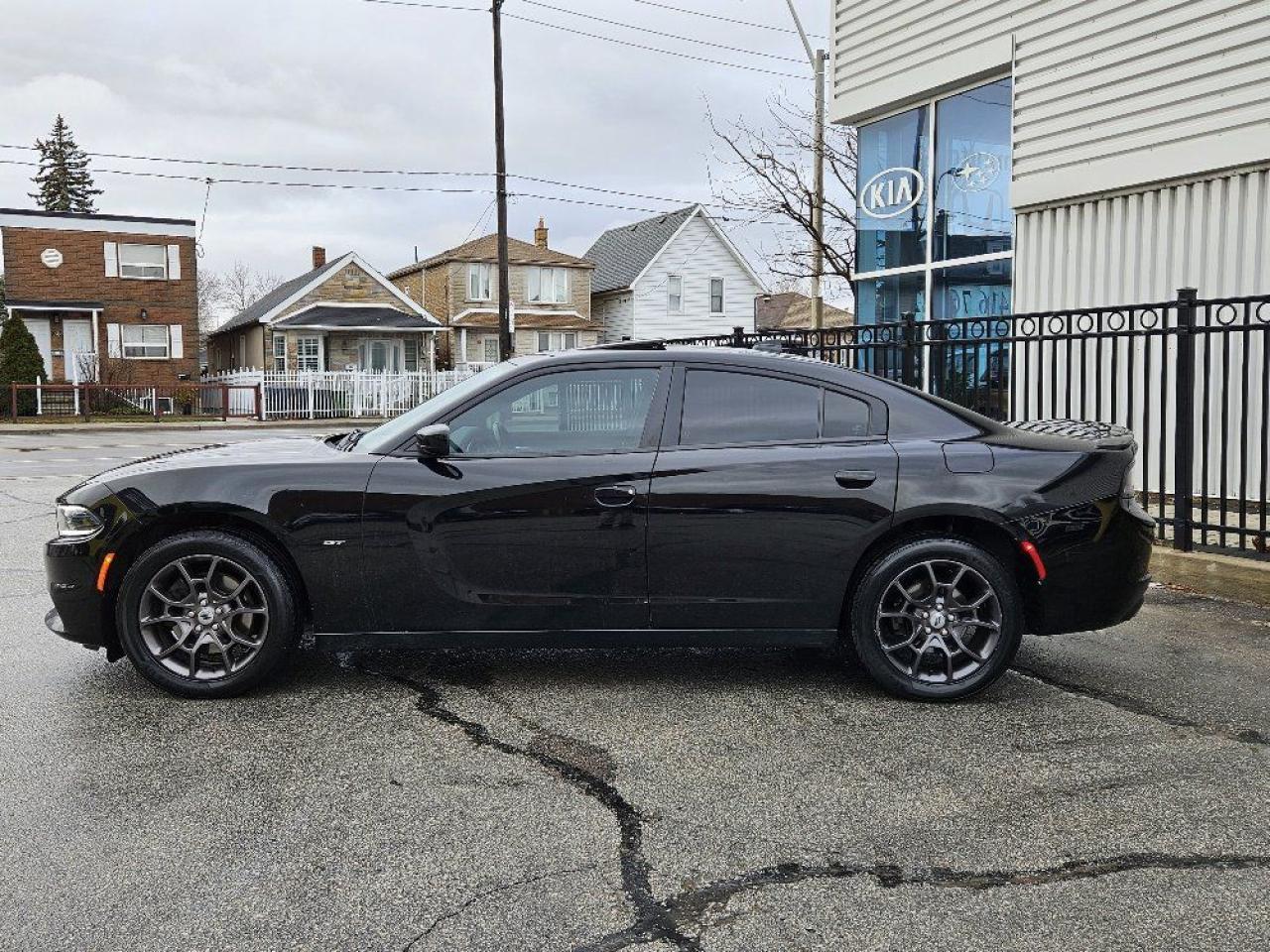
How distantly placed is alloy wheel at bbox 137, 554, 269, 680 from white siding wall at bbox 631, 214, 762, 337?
43119 millimetres

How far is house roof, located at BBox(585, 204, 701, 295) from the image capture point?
4822 cm

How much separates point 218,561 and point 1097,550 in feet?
12.2

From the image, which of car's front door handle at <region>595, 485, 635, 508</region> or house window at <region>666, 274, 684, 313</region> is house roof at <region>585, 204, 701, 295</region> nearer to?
house window at <region>666, 274, 684, 313</region>

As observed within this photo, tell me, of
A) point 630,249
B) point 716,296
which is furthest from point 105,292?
point 716,296

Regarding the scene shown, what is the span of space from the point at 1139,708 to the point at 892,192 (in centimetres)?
929

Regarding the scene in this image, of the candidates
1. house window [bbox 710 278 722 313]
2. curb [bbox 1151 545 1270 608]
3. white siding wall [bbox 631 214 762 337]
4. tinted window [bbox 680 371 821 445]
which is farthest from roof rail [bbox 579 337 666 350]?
house window [bbox 710 278 722 313]

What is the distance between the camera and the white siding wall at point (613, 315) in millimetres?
48344

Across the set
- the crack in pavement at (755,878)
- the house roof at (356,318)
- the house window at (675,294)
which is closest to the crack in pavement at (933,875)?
the crack in pavement at (755,878)

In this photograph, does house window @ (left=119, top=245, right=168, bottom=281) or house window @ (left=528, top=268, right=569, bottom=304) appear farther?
house window @ (left=528, top=268, right=569, bottom=304)

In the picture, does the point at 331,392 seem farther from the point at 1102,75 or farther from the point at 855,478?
the point at 855,478

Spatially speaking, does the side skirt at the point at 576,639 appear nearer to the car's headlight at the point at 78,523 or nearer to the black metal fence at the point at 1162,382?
the car's headlight at the point at 78,523

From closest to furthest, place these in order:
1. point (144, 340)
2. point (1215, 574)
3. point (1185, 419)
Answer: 1. point (1215, 574)
2. point (1185, 419)
3. point (144, 340)

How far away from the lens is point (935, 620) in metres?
4.80

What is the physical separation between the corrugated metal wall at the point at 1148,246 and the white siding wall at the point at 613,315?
3672cm
